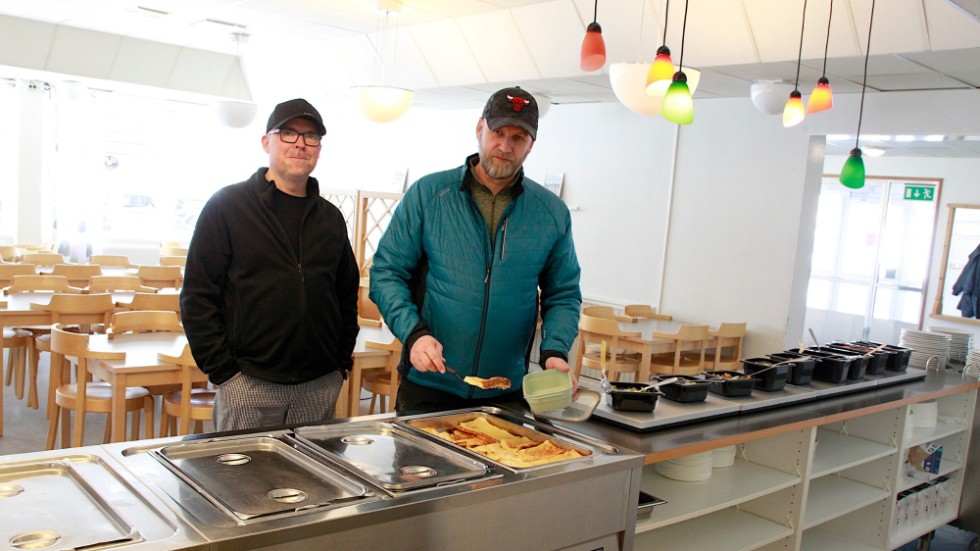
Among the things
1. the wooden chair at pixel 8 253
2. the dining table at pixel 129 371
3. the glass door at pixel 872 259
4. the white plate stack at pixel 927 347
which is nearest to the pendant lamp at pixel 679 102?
the white plate stack at pixel 927 347

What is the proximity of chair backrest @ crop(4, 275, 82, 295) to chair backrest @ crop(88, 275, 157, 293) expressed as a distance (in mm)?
288

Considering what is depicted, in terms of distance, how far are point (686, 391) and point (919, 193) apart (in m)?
8.34

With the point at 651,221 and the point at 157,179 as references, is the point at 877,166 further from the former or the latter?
the point at 157,179

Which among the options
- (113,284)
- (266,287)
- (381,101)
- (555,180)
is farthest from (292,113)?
(555,180)

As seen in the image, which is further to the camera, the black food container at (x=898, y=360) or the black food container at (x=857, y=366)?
the black food container at (x=898, y=360)

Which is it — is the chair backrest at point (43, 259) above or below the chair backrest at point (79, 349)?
above

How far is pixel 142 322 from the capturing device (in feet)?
14.3

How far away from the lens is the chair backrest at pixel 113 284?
231 inches

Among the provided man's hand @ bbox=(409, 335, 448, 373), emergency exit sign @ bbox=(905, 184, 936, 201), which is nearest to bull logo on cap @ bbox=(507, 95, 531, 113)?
man's hand @ bbox=(409, 335, 448, 373)

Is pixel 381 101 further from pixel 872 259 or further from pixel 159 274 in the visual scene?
pixel 872 259

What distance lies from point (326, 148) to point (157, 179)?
267cm

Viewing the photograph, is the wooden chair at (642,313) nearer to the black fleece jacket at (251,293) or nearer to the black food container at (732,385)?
the black food container at (732,385)

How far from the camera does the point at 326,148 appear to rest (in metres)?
11.1

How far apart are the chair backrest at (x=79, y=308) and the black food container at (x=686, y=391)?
3765mm
